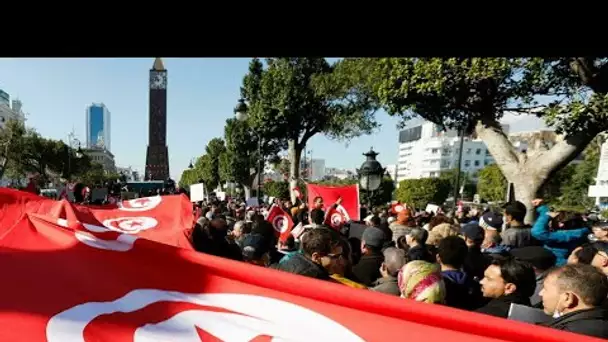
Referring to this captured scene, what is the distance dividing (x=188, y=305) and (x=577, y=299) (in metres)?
1.87

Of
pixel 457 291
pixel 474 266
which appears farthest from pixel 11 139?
pixel 457 291

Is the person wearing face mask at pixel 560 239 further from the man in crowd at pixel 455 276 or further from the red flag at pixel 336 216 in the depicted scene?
the red flag at pixel 336 216

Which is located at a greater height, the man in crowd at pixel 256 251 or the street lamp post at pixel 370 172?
the street lamp post at pixel 370 172

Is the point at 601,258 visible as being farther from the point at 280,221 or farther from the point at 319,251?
the point at 280,221

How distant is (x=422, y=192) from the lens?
43.7 meters

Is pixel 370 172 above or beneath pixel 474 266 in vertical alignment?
above

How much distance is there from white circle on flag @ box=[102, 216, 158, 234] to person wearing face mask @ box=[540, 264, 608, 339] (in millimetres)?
3718

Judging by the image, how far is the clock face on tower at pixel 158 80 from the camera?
96.1 m

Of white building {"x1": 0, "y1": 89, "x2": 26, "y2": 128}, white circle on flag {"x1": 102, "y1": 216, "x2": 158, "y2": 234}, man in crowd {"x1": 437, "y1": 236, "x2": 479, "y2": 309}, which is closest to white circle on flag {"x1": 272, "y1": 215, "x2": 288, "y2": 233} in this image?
white circle on flag {"x1": 102, "y1": 216, "x2": 158, "y2": 234}

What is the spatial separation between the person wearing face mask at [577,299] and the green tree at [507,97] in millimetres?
7977

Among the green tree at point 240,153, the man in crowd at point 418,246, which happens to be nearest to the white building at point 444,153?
the green tree at point 240,153

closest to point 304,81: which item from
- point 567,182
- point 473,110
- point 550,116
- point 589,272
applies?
point 473,110

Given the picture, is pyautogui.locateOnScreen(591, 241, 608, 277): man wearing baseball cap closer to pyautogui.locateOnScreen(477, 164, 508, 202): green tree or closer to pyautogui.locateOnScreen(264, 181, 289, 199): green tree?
pyautogui.locateOnScreen(264, 181, 289, 199): green tree

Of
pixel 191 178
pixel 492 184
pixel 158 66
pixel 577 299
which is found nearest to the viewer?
pixel 577 299
